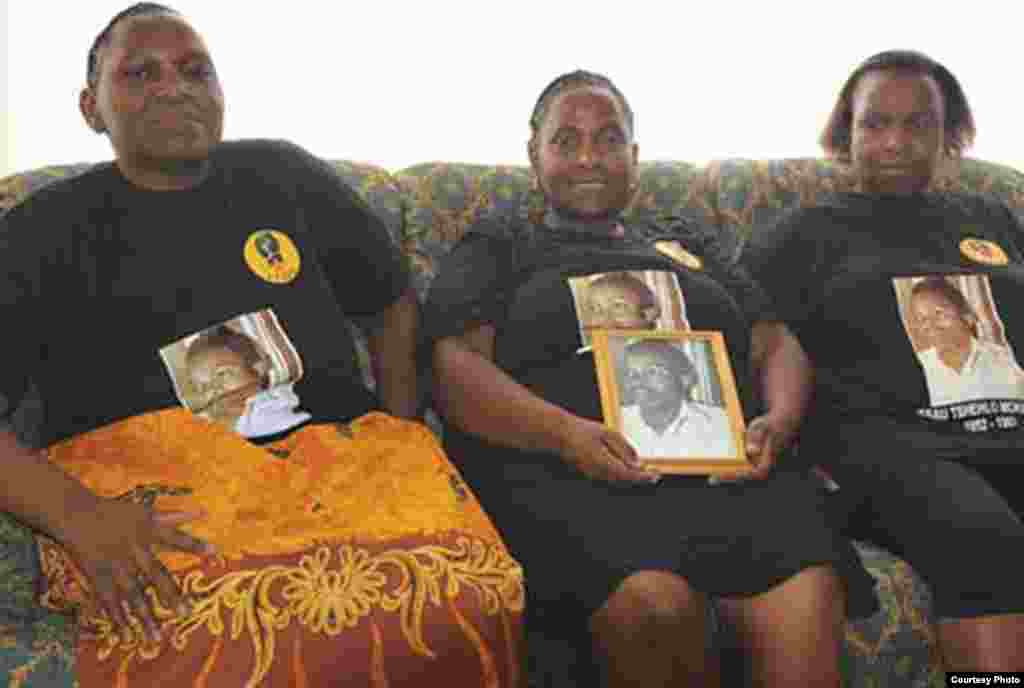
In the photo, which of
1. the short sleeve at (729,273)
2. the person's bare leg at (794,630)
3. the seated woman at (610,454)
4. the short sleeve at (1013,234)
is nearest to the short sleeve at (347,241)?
the seated woman at (610,454)

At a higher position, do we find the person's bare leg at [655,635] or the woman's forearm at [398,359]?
the woman's forearm at [398,359]

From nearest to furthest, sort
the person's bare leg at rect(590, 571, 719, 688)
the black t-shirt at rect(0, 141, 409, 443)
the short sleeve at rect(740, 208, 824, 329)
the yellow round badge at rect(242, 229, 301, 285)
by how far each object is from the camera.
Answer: the person's bare leg at rect(590, 571, 719, 688)
the black t-shirt at rect(0, 141, 409, 443)
the yellow round badge at rect(242, 229, 301, 285)
the short sleeve at rect(740, 208, 824, 329)

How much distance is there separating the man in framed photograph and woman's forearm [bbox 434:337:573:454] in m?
0.11

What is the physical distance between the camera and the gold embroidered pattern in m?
1.21

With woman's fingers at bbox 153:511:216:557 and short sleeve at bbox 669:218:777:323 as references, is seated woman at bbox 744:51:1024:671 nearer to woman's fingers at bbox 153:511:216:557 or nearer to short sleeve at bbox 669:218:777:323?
short sleeve at bbox 669:218:777:323

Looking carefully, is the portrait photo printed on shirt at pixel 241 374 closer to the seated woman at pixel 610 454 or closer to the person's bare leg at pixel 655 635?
the seated woman at pixel 610 454

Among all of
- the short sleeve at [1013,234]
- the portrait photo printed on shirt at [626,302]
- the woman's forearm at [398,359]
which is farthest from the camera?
the short sleeve at [1013,234]

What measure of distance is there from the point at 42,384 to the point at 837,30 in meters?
2.47

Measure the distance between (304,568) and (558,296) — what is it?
69 centimetres

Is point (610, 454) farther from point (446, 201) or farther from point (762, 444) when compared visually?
point (446, 201)

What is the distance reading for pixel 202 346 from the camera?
154cm

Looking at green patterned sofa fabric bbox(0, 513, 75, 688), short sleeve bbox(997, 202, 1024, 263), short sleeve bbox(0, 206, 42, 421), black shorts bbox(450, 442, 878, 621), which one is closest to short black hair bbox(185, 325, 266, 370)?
short sleeve bbox(0, 206, 42, 421)

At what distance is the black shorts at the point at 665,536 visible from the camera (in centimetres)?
140

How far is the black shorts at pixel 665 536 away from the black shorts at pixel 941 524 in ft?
0.38
